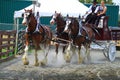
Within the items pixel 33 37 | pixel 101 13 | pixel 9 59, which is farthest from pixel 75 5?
pixel 33 37

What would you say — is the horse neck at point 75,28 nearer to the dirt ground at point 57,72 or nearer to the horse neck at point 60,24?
the horse neck at point 60,24

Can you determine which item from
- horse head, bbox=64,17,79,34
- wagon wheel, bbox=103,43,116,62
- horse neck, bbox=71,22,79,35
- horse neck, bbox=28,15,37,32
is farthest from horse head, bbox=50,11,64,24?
wagon wheel, bbox=103,43,116,62

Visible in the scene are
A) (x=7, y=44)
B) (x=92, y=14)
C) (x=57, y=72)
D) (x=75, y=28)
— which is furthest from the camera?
(x=92, y=14)

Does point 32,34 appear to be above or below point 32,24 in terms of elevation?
below

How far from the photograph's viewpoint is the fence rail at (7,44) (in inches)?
662

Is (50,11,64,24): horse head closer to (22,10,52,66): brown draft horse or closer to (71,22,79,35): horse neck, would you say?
(71,22,79,35): horse neck

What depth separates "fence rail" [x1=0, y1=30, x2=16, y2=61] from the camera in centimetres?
1681

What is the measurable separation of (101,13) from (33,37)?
4.46 meters

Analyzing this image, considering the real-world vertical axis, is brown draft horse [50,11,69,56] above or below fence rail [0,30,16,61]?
above

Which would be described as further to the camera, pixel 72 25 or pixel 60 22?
pixel 60 22

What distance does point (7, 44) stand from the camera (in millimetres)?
17641

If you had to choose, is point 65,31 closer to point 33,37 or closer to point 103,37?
point 33,37

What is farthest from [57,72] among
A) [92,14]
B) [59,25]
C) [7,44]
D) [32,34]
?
[92,14]

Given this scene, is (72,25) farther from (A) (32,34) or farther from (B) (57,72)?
(B) (57,72)
